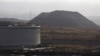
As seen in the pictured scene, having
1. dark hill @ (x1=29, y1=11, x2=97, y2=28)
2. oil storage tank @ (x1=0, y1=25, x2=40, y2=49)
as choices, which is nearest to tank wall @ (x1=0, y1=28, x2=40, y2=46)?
oil storage tank @ (x1=0, y1=25, x2=40, y2=49)

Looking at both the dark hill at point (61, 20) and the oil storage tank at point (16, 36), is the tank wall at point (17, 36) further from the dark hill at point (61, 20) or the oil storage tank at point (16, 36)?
the dark hill at point (61, 20)

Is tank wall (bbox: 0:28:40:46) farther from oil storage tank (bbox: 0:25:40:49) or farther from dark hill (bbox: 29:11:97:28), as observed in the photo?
dark hill (bbox: 29:11:97:28)

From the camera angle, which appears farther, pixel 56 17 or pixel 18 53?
pixel 56 17

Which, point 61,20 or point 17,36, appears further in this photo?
point 61,20

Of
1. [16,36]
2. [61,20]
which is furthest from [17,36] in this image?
[61,20]

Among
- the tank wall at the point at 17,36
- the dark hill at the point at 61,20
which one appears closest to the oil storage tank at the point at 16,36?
the tank wall at the point at 17,36

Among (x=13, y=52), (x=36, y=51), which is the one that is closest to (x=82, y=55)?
(x=36, y=51)

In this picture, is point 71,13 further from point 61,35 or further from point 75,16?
point 61,35

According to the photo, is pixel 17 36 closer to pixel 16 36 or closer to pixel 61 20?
pixel 16 36
